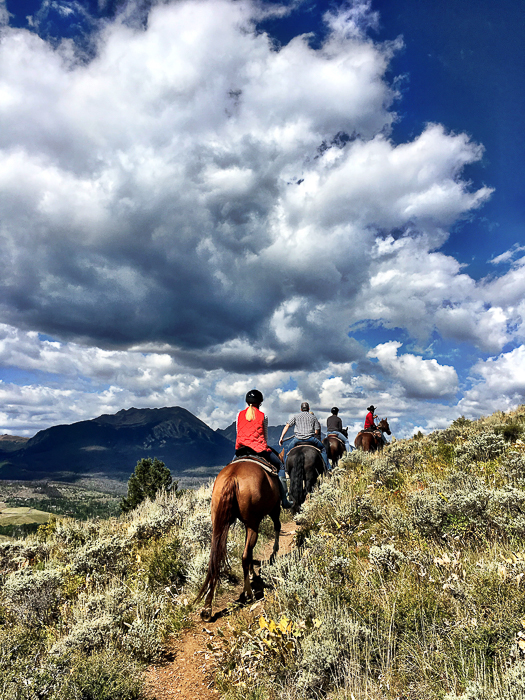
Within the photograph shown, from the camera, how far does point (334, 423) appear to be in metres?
17.6

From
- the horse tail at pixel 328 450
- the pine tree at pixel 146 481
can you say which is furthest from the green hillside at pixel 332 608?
the pine tree at pixel 146 481

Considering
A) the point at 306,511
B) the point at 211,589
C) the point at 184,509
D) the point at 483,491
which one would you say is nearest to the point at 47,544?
the point at 184,509

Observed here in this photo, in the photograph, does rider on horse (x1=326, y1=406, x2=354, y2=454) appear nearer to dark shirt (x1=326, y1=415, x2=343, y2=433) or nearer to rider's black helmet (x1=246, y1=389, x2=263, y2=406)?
dark shirt (x1=326, y1=415, x2=343, y2=433)

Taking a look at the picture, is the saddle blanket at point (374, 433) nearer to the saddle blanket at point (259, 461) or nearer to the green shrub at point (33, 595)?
the saddle blanket at point (259, 461)

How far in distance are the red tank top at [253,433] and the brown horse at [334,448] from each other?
924 centimetres

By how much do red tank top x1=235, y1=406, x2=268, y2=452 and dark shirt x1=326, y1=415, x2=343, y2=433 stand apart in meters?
9.95

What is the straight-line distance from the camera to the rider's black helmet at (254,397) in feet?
27.5

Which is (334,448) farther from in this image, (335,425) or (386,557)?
(386,557)

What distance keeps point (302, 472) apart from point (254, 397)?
5.11 m

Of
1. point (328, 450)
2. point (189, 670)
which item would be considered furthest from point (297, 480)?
point (189, 670)

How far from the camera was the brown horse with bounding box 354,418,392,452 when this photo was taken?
19.0 meters

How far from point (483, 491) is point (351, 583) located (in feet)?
8.96

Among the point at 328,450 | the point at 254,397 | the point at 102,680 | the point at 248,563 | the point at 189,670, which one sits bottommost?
the point at 189,670

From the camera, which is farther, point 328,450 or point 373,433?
point 373,433
